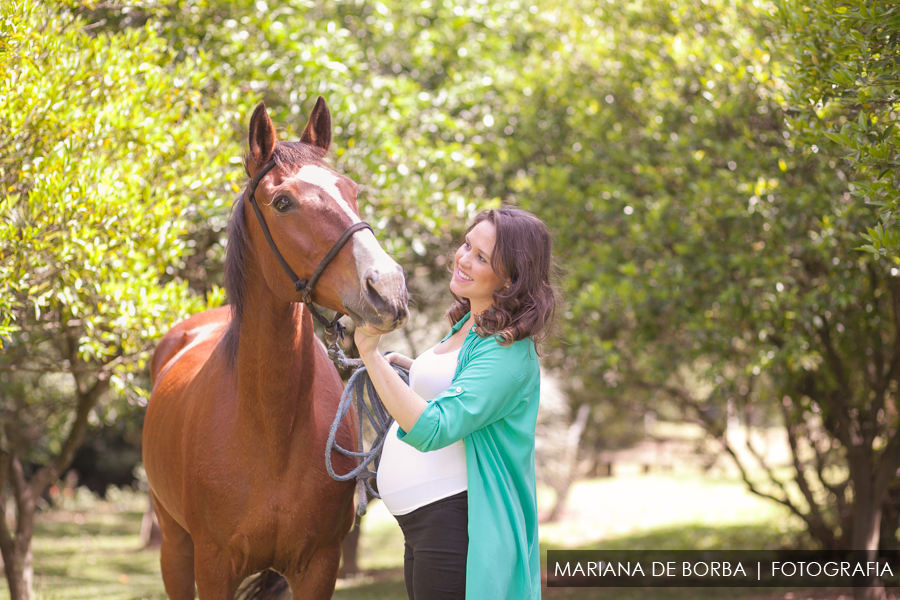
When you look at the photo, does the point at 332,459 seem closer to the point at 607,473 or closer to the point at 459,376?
the point at 459,376

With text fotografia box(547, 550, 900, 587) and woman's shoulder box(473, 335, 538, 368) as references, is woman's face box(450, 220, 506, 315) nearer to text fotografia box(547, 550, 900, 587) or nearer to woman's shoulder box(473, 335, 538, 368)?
woman's shoulder box(473, 335, 538, 368)

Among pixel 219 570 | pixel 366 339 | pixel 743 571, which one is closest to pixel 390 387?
pixel 366 339

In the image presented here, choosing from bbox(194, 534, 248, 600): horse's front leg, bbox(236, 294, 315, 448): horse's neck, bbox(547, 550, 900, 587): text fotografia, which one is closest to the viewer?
bbox(236, 294, 315, 448): horse's neck

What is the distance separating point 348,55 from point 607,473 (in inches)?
608

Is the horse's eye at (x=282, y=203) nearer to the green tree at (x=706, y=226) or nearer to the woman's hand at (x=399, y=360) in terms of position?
the woman's hand at (x=399, y=360)

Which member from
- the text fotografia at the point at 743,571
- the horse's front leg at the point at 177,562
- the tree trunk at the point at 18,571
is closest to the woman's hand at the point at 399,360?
the horse's front leg at the point at 177,562

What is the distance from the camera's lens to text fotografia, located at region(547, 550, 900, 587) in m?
6.37

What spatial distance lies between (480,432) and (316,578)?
106 cm

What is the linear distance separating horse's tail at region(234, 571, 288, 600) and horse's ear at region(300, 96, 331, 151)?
6.83ft

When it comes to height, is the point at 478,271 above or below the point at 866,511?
above

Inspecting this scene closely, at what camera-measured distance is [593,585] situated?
7.60 metres

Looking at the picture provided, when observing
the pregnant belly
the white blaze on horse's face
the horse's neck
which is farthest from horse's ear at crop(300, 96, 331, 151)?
the pregnant belly

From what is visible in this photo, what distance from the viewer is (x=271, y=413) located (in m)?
2.53

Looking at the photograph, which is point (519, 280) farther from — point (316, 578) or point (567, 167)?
point (567, 167)
